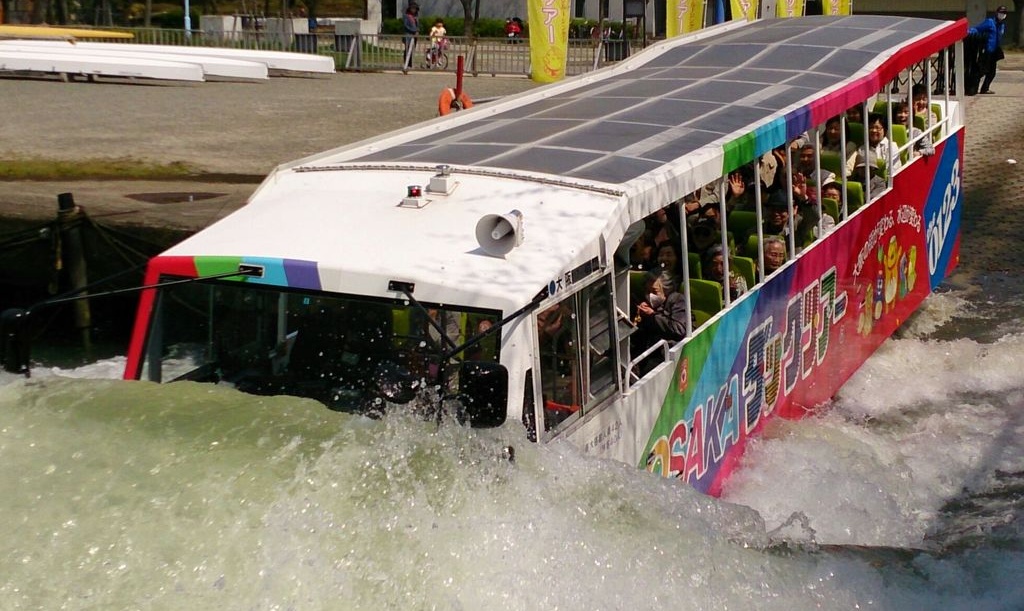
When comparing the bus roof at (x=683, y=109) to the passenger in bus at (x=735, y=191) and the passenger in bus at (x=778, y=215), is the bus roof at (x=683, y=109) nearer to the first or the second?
the passenger in bus at (x=735, y=191)

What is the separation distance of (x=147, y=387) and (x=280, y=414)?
83 centimetres

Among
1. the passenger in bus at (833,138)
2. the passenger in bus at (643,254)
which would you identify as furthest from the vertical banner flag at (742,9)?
the passenger in bus at (643,254)

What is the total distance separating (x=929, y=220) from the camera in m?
13.0

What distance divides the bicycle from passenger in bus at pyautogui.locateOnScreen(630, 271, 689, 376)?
2888 cm

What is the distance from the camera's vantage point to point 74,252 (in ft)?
44.1

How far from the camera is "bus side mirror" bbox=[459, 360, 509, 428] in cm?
511

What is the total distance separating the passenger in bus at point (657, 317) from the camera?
7.20 metres

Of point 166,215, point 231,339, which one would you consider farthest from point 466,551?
point 166,215

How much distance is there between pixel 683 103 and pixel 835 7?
14679 mm

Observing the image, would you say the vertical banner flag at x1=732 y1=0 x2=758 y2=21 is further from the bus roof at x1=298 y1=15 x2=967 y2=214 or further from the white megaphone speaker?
the white megaphone speaker

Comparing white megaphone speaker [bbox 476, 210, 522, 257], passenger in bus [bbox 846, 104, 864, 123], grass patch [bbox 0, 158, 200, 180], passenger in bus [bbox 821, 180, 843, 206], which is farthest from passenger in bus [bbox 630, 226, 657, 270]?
grass patch [bbox 0, 158, 200, 180]

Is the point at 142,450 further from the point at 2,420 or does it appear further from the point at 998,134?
the point at 998,134

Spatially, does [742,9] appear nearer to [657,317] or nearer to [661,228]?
[661,228]

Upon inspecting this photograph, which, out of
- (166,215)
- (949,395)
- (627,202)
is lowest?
(949,395)
